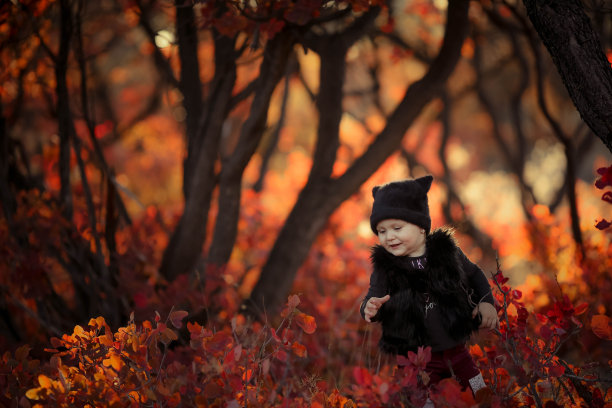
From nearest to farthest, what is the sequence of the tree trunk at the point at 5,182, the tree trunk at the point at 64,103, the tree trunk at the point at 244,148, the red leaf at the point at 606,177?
the red leaf at the point at 606,177 < the tree trunk at the point at 244,148 < the tree trunk at the point at 64,103 < the tree trunk at the point at 5,182

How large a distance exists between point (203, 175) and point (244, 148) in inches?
17.1

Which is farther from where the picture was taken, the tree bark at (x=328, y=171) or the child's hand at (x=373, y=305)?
the tree bark at (x=328, y=171)

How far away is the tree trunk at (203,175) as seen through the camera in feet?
13.4

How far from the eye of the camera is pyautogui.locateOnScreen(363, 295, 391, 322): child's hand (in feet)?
7.95

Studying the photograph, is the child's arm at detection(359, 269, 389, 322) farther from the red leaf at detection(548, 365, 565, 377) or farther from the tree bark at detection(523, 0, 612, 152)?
the tree bark at detection(523, 0, 612, 152)

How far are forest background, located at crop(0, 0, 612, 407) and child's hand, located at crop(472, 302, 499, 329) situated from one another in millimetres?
54

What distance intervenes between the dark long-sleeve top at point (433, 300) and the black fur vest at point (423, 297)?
2 cm

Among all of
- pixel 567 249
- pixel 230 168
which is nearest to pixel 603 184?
pixel 230 168

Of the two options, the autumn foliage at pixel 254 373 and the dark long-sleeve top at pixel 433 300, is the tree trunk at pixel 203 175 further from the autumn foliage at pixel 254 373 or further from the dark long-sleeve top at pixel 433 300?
the dark long-sleeve top at pixel 433 300

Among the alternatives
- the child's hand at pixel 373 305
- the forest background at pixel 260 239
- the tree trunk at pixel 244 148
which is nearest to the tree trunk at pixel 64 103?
the forest background at pixel 260 239

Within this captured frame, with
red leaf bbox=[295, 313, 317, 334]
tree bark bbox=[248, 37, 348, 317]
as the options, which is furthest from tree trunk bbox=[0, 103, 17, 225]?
red leaf bbox=[295, 313, 317, 334]

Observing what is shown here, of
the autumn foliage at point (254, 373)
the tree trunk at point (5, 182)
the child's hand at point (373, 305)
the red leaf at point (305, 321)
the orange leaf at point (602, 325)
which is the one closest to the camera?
the autumn foliage at point (254, 373)

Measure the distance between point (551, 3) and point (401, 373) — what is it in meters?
1.74

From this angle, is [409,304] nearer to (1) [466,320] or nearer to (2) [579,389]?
(1) [466,320]
